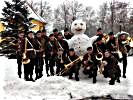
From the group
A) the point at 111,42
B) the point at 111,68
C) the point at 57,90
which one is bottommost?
the point at 57,90

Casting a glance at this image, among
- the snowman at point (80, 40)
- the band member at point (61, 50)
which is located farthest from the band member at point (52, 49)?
the snowman at point (80, 40)

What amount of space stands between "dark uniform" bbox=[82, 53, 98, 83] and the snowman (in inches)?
15.6

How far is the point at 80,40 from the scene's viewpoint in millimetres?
12648

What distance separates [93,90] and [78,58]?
6.99ft

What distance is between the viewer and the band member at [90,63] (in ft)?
39.2

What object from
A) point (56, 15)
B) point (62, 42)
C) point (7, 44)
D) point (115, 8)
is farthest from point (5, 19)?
point (56, 15)

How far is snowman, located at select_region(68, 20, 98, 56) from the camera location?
498 inches

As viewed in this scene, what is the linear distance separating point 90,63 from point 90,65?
0.20 ft

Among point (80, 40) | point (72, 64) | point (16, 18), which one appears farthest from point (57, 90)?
point (16, 18)

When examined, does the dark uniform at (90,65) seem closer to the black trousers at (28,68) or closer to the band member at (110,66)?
the band member at (110,66)

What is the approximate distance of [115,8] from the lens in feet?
180

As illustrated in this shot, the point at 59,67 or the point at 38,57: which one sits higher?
the point at 38,57

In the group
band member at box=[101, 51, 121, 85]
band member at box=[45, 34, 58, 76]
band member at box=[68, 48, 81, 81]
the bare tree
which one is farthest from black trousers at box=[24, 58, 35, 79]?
the bare tree

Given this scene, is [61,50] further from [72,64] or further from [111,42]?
[111,42]
